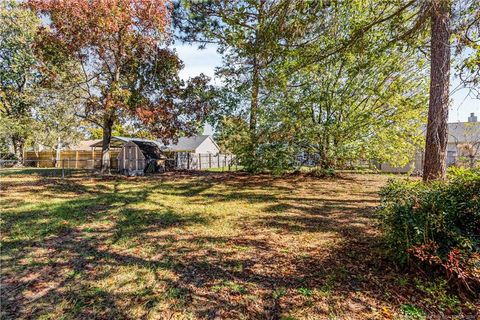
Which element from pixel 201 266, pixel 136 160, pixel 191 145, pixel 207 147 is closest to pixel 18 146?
pixel 136 160

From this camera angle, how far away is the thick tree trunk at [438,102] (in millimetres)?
4043

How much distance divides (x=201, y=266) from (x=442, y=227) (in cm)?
284

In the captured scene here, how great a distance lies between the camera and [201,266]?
A: 10.3 feet

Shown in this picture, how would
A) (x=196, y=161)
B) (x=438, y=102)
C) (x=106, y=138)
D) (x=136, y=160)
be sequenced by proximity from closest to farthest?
(x=438, y=102)
(x=106, y=138)
(x=136, y=160)
(x=196, y=161)

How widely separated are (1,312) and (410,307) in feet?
12.6

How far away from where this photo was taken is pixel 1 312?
2.21 meters

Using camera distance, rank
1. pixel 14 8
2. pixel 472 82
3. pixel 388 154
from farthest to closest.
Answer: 1. pixel 14 8
2. pixel 388 154
3. pixel 472 82

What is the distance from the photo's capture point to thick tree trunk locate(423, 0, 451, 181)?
404cm

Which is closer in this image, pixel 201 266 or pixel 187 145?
pixel 201 266

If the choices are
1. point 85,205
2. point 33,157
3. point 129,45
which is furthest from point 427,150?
point 33,157

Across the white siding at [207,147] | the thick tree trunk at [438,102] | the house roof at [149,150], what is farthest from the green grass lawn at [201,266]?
the white siding at [207,147]

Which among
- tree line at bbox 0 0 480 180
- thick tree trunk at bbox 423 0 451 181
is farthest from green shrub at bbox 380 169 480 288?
tree line at bbox 0 0 480 180

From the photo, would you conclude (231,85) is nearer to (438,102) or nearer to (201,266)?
(438,102)

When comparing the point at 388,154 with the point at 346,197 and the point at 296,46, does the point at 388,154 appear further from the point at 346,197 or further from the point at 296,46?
the point at 296,46
